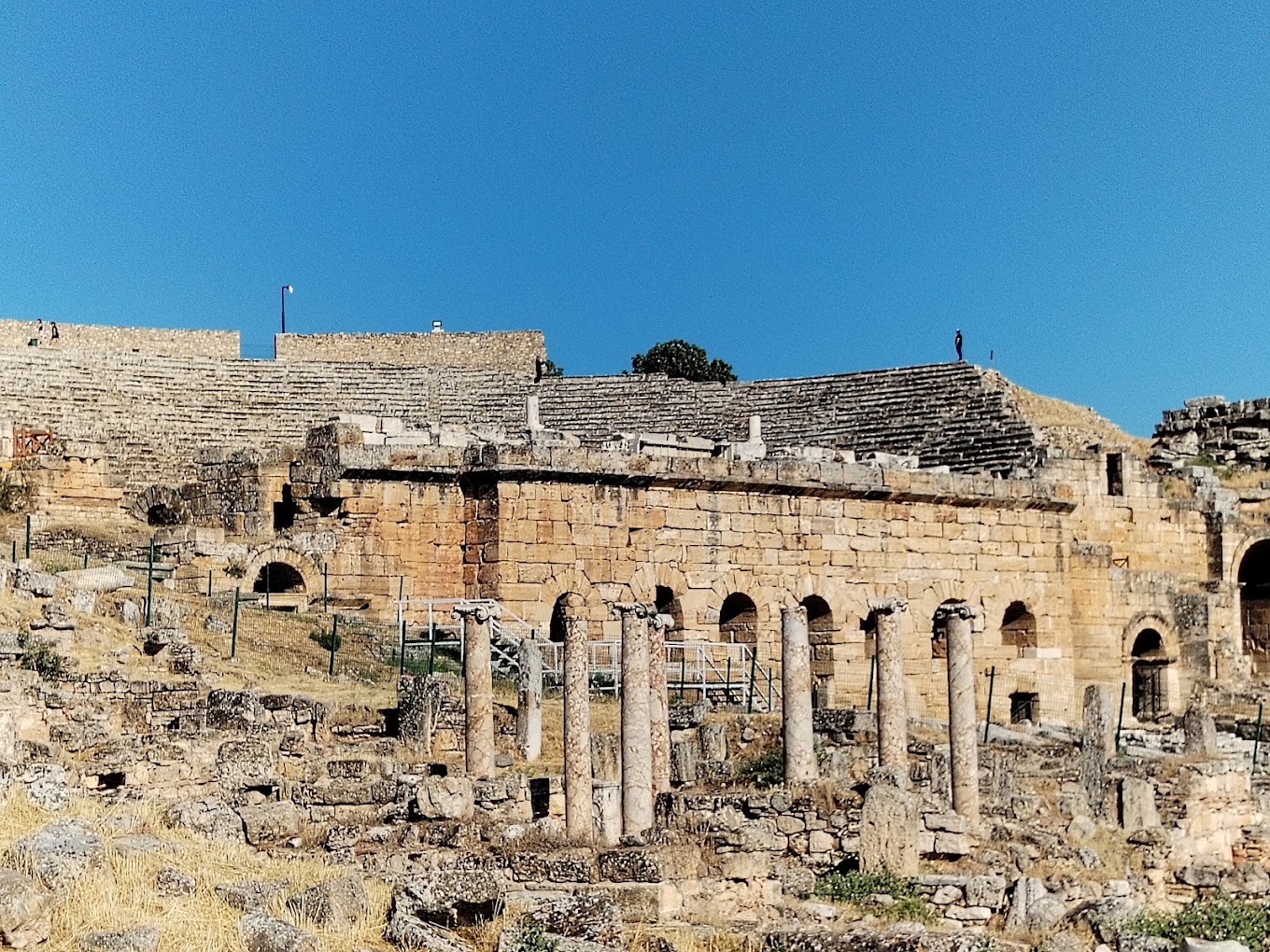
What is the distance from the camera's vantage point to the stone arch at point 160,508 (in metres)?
27.2

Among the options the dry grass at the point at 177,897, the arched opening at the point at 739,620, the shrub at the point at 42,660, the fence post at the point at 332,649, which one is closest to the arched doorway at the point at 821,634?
the arched opening at the point at 739,620

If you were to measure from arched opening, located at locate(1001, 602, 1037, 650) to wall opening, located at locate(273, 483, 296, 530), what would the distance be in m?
12.5

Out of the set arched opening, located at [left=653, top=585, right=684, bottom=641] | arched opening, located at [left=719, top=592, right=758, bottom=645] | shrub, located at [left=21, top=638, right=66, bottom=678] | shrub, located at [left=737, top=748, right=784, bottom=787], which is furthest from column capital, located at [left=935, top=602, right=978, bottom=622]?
shrub, located at [left=21, top=638, right=66, bottom=678]

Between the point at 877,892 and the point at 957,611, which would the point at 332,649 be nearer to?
the point at 957,611

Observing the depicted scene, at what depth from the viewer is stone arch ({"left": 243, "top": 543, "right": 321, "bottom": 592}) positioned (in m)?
23.9

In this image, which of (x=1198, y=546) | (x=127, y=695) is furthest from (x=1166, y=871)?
(x=1198, y=546)

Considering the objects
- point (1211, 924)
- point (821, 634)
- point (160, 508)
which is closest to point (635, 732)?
point (1211, 924)

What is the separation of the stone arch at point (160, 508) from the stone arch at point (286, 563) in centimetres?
340

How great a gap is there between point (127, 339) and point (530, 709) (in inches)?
1263

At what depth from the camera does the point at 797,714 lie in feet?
56.1

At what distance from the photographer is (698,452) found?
86.3ft

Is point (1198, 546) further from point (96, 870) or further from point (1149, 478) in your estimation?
point (96, 870)

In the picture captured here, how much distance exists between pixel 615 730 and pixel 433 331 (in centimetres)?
3125

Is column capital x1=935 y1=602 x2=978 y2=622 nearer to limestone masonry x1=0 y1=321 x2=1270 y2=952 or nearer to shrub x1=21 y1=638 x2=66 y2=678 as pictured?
limestone masonry x1=0 y1=321 x2=1270 y2=952
